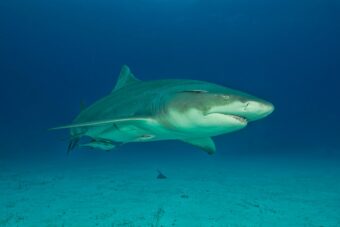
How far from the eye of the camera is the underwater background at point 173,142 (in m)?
7.13

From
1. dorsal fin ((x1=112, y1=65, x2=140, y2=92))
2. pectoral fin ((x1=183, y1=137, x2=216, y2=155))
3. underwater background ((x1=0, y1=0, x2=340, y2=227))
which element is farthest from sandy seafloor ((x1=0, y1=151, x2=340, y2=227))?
dorsal fin ((x1=112, y1=65, x2=140, y2=92))

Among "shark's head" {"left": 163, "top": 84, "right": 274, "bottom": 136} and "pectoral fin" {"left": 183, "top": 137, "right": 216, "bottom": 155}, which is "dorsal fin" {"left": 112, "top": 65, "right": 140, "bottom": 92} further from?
"shark's head" {"left": 163, "top": 84, "right": 274, "bottom": 136}

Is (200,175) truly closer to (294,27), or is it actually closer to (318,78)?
(294,27)

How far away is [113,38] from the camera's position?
76812mm

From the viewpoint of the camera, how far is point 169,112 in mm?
4168

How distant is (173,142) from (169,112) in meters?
31.0

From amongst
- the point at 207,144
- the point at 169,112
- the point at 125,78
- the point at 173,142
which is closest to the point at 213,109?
the point at 169,112

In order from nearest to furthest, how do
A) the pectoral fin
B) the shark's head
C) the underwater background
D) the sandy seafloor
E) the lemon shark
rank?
the shark's head → the lemon shark → the pectoral fin → the sandy seafloor → the underwater background

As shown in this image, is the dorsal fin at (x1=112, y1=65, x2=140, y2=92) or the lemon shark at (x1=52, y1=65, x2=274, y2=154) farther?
the dorsal fin at (x1=112, y1=65, x2=140, y2=92)

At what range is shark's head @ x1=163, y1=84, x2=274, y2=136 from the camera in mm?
3475

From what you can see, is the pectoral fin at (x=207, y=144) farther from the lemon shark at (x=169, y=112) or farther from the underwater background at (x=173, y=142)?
the underwater background at (x=173, y=142)

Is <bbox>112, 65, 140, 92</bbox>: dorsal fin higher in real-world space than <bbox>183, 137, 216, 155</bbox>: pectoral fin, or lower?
higher

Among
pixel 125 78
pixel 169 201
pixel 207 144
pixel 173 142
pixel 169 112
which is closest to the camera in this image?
pixel 169 112

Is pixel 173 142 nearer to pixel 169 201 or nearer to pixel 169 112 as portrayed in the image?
pixel 169 201
